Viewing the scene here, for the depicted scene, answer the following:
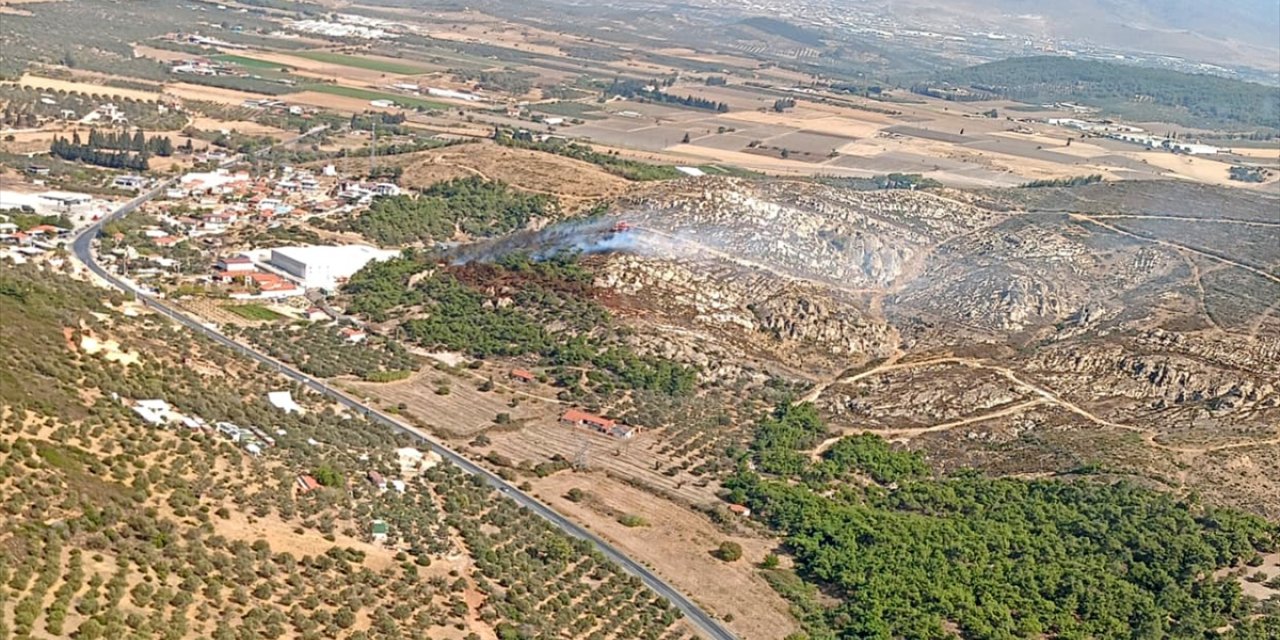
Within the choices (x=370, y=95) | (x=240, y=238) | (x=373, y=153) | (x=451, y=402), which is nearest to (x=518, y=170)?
(x=373, y=153)

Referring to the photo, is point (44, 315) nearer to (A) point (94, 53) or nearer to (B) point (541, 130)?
(B) point (541, 130)

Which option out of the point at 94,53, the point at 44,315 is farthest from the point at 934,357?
the point at 94,53

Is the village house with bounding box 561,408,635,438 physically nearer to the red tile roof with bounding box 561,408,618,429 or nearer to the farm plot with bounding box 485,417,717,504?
the red tile roof with bounding box 561,408,618,429

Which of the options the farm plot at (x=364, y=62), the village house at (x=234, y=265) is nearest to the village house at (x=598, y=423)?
the village house at (x=234, y=265)

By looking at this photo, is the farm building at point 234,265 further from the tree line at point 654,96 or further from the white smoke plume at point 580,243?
the tree line at point 654,96

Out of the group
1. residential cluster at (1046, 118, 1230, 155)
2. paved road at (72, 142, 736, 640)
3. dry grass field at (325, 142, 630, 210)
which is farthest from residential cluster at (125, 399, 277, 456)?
residential cluster at (1046, 118, 1230, 155)

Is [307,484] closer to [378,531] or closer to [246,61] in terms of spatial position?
[378,531]

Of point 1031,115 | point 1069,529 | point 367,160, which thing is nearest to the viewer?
point 1069,529
